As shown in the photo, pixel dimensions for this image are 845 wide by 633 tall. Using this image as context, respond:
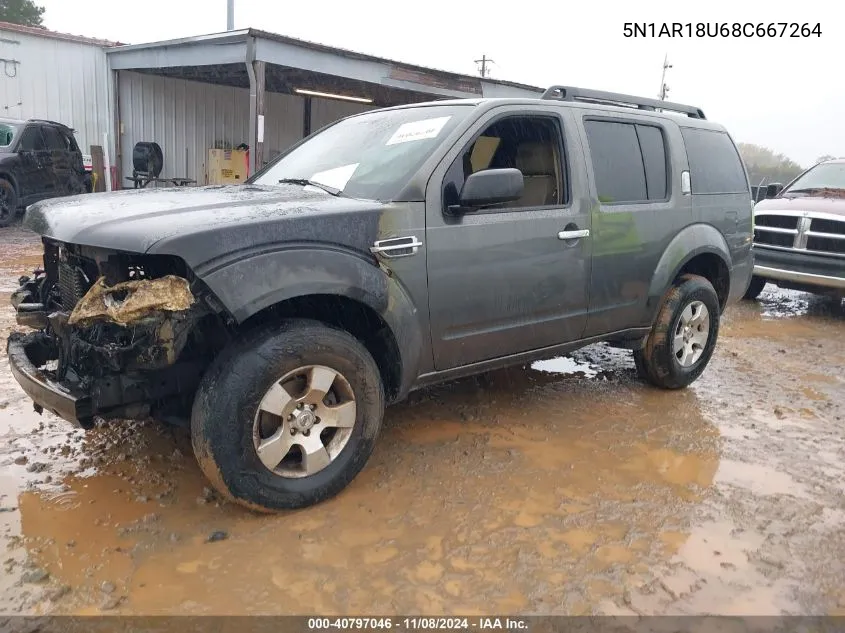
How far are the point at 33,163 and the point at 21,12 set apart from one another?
24.7 meters

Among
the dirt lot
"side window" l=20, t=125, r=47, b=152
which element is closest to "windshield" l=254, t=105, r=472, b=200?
the dirt lot

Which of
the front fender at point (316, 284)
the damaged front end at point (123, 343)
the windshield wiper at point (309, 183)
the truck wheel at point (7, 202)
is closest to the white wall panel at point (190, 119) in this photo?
the truck wheel at point (7, 202)

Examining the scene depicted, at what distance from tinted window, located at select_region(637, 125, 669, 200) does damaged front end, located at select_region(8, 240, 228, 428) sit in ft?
9.48

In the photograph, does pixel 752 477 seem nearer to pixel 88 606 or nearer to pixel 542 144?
pixel 542 144

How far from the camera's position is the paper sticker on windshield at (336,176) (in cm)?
340

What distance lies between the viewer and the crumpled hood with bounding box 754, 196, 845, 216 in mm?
7625

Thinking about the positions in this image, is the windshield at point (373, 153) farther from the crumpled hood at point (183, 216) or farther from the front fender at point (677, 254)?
the front fender at point (677, 254)

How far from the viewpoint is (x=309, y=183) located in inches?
140

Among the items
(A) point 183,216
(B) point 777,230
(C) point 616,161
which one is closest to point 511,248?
(C) point 616,161

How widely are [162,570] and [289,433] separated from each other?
2.28 feet

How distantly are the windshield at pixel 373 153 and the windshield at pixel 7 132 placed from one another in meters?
10.1

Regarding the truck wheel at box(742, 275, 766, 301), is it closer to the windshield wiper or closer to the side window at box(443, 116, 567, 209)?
the side window at box(443, 116, 567, 209)

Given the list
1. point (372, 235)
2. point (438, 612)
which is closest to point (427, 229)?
point (372, 235)

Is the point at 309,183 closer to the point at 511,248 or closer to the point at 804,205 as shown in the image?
the point at 511,248
